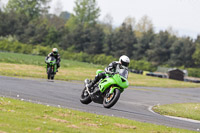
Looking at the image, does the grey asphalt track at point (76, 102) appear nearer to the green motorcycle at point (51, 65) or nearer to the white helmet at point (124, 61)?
the white helmet at point (124, 61)

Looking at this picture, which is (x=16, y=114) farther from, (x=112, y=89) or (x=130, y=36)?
(x=130, y=36)

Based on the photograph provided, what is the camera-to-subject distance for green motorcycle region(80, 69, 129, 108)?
1183 cm

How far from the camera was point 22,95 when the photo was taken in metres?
13.4

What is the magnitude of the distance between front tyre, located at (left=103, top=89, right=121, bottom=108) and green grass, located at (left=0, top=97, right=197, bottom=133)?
4.32 ft

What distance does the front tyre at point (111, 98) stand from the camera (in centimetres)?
1164

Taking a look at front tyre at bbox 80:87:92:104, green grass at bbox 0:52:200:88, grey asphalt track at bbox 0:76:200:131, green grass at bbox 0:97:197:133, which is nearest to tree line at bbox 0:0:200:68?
green grass at bbox 0:52:200:88

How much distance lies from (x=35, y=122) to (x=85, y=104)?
5212 mm

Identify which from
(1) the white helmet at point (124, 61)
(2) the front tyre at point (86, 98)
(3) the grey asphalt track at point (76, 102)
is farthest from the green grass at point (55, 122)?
(2) the front tyre at point (86, 98)

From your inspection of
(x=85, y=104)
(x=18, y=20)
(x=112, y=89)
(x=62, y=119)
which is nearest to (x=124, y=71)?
(x=112, y=89)

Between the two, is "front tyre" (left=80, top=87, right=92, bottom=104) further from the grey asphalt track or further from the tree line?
the tree line

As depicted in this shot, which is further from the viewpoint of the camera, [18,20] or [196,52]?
[18,20]

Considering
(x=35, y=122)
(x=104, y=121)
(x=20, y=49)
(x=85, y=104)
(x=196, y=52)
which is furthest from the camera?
(x=196, y=52)

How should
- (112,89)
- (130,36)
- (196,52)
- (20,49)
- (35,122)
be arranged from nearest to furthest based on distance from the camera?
(35,122) → (112,89) → (20,49) → (196,52) → (130,36)

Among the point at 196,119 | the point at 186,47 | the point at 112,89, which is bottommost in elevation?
the point at 196,119
